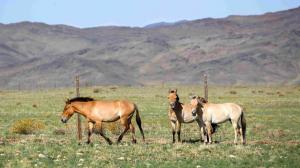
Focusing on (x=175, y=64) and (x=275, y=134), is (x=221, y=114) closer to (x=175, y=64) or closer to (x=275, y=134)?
(x=275, y=134)

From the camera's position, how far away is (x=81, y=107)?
1948 centimetres

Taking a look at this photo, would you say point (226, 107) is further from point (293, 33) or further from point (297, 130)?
point (293, 33)

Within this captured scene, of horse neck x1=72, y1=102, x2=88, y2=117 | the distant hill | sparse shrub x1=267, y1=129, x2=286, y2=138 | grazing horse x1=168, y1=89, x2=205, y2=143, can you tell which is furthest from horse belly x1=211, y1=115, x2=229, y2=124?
the distant hill

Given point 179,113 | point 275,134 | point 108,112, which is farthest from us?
point 275,134

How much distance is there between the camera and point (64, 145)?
18.2 metres

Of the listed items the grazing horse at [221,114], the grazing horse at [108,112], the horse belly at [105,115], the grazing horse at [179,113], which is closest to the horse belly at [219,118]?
the grazing horse at [221,114]

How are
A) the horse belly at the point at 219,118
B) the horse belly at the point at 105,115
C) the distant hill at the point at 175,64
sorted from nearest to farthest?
the horse belly at the point at 105,115
the horse belly at the point at 219,118
the distant hill at the point at 175,64

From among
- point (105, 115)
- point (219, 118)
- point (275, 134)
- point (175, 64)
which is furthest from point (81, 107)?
point (175, 64)

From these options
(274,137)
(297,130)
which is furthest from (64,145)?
(297,130)

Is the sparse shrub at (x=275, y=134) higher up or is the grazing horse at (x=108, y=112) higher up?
the grazing horse at (x=108, y=112)

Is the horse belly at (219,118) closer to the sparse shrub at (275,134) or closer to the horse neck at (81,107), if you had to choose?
the horse neck at (81,107)

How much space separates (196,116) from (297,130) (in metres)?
9.21

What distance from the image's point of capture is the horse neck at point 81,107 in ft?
63.5

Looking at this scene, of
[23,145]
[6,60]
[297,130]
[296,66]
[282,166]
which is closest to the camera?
[282,166]
